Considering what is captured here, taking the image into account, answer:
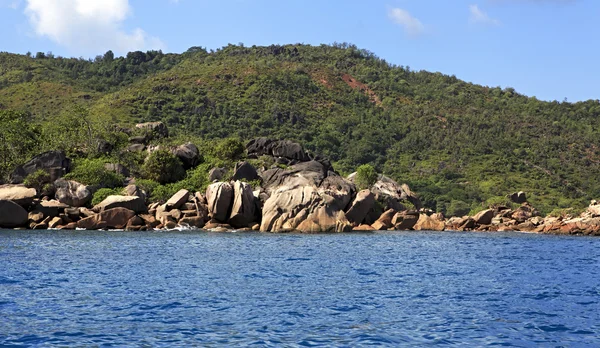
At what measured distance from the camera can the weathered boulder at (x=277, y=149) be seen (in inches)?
3607

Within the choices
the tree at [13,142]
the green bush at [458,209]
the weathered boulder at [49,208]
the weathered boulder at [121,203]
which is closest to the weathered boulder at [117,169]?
the tree at [13,142]

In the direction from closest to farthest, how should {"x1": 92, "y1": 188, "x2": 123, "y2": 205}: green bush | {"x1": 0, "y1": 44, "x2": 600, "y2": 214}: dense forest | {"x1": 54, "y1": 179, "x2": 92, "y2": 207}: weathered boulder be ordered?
{"x1": 54, "y1": 179, "x2": 92, "y2": 207}: weathered boulder < {"x1": 92, "y1": 188, "x2": 123, "y2": 205}: green bush < {"x1": 0, "y1": 44, "x2": 600, "y2": 214}: dense forest

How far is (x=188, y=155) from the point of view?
85.1m

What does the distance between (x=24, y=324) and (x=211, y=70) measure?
16517 centimetres

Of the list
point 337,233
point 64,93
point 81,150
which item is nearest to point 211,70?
point 64,93

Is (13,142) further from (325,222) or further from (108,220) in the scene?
(325,222)

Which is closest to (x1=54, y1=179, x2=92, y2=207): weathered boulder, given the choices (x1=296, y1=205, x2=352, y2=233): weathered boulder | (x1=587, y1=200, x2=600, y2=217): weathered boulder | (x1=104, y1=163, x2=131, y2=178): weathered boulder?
(x1=104, y1=163, x2=131, y2=178): weathered boulder

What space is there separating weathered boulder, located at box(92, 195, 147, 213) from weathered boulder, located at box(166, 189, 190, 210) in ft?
9.83

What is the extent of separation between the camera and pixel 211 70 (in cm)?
18112

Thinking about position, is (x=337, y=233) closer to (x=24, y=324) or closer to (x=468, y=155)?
(x=24, y=324)

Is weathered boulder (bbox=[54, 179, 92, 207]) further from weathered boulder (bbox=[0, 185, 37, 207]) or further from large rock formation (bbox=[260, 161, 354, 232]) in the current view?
large rock formation (bbox=[260, 161, 354, 232])

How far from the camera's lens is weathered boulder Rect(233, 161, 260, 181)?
3063 inches

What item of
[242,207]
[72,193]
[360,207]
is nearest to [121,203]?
[72,193]

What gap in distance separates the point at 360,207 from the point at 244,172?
48.4 ft
